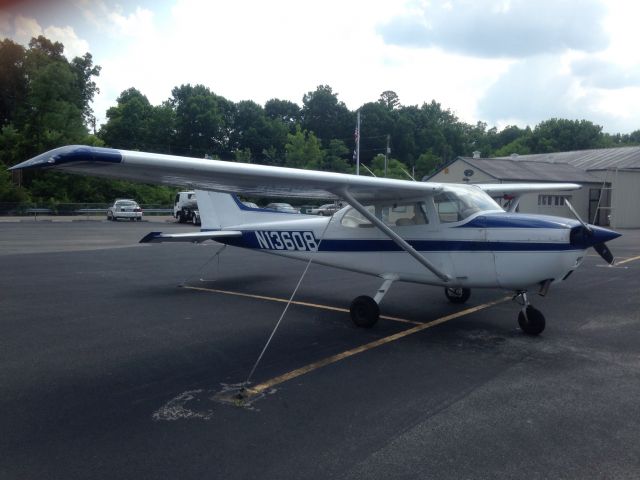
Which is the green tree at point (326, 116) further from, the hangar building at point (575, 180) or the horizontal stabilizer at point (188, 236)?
the horizontal stabilizer at point (188, 236)

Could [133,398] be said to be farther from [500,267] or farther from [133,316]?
[500,267]

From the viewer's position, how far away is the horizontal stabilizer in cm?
937

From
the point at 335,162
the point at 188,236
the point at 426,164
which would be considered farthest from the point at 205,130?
the point at 188,236

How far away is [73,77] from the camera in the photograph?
5916cm

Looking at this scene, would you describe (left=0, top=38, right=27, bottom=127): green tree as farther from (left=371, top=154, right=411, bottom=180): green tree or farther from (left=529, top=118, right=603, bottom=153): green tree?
(left=529, top=118, right=603, bottom=153): green tree

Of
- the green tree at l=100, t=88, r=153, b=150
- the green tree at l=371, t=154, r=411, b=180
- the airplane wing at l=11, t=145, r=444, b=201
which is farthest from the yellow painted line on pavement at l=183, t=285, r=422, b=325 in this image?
the green tree at l=100, t=88, r=153, b=150

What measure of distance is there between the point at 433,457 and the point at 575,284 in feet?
31.0

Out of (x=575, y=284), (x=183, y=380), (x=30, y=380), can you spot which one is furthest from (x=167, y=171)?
(x=575, y=284)

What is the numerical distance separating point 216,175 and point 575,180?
125 feet

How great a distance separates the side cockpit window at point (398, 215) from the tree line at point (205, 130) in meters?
20.5

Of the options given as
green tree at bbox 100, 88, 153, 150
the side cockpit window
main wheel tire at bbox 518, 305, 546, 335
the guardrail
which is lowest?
the guardrail

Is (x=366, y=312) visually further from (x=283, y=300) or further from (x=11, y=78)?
(x=11, y=78)

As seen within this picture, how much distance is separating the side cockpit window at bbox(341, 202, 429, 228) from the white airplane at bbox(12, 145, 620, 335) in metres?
0.02

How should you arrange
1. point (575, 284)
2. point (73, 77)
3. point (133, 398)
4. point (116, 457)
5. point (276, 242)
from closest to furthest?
point (116, 457), point (133, 398), point (276, 242), point (575, 284), point (73, 77)
